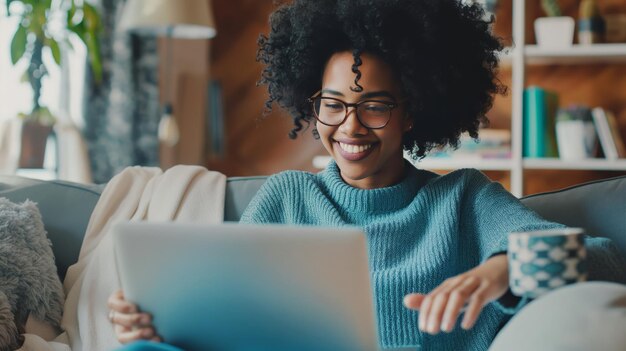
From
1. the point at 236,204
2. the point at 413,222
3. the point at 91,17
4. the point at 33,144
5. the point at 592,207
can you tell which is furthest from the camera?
the point at 91,17

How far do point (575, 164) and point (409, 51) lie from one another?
6.05ft

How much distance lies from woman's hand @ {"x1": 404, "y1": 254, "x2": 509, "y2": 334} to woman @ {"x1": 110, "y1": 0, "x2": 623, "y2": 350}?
0.25m

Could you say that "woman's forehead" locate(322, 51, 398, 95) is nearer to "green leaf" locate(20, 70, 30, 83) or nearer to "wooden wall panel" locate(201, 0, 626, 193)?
"green leaf" locate(20, 70, 30, 83)

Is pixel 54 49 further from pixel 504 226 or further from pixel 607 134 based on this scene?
pixel 504 226

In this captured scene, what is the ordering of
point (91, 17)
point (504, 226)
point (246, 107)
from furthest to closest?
point (246, 107) → point (91, 17) → point (504, 226)

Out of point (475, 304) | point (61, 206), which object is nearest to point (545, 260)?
point (475, 304)

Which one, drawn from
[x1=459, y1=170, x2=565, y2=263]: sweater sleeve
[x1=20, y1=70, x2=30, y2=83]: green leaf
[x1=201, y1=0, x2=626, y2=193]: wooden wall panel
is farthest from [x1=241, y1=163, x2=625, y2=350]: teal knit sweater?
[x1=201, y1=0, x2=626, y2=193]: wooden wall panel

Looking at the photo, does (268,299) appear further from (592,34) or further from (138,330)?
(592,34)

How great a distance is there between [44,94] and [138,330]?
2.77 meters

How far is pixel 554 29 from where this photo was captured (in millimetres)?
3328

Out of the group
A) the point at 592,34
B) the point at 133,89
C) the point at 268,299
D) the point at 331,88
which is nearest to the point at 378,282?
the point at 331,88

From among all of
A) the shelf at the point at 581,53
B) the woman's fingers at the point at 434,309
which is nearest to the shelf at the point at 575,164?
the shelf at the point at 581,53

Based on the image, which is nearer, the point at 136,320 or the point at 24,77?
the point at 136,320

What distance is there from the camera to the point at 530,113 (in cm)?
329
